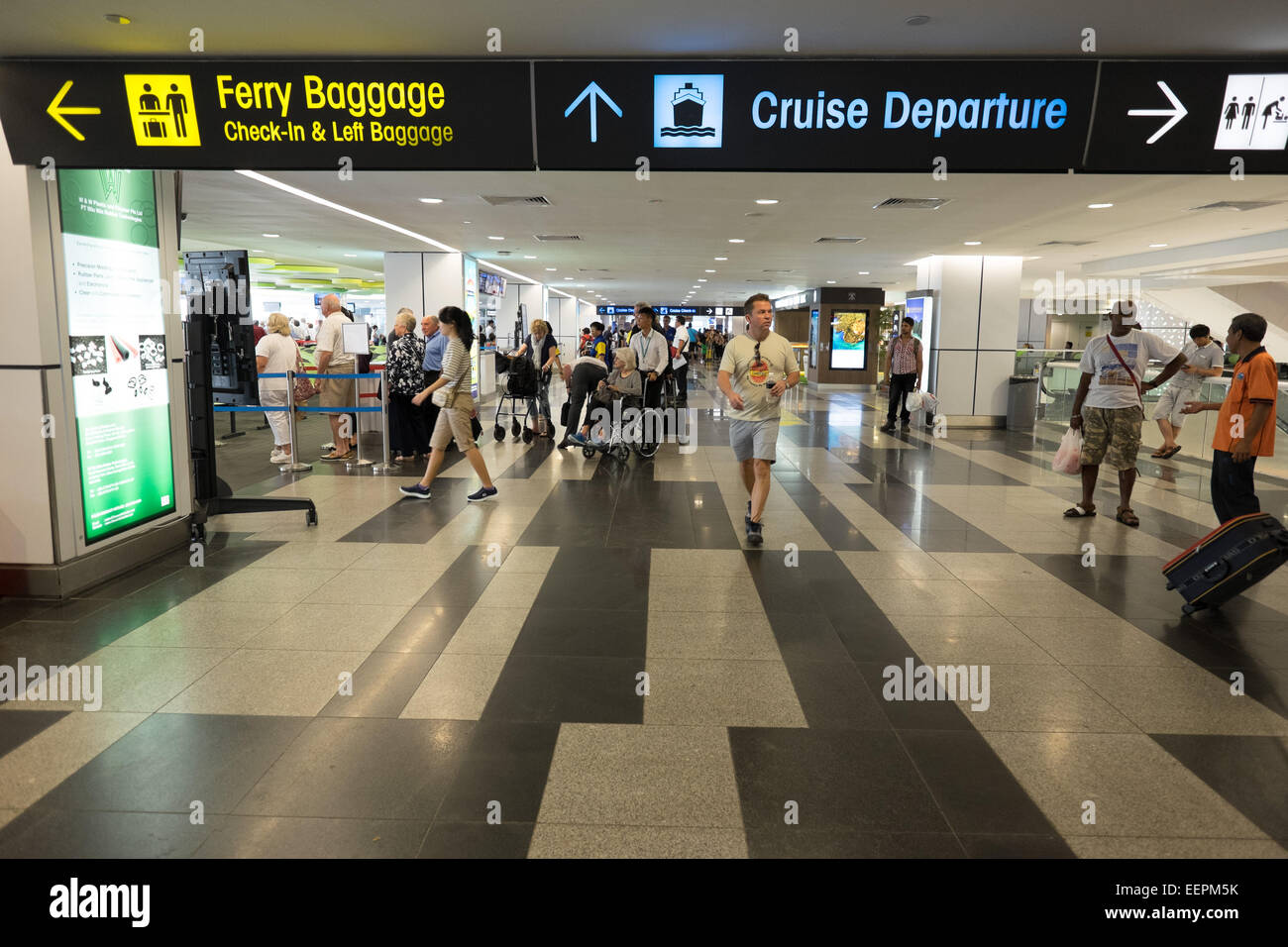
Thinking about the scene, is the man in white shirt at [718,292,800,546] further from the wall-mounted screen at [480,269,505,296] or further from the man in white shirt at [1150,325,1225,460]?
the wall-mounted screen at [480,269,505,296]

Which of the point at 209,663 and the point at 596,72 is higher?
the point at 596,72

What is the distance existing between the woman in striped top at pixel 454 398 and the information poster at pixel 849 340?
1919 centimetres

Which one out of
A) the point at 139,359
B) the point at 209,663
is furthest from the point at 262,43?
the point at 209,663

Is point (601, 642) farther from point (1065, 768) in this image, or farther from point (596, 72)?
point (596, 72)

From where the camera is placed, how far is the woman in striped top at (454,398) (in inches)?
295

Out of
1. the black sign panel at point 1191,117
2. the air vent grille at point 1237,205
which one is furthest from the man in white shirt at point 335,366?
the air vent grille at point 1237,205

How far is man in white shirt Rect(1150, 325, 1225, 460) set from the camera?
9.50m

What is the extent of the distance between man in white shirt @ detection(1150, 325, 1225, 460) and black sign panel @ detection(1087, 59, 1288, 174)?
604 centimetres

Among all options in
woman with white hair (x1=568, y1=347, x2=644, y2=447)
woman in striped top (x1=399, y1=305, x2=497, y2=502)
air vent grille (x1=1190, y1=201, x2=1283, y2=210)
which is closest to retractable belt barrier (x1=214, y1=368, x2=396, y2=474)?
woman in striped top (x1=399, y1=305, x2=497, y2=502)

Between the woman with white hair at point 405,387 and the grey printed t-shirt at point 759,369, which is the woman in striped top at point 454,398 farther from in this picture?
the grey printed t-shirt at point 759,369

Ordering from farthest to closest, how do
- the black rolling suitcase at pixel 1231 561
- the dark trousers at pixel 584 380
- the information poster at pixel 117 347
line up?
the dark trousers at pixel 584 380 < the information poster at pixel 117 347 < the black rolling suitcase at pixel 1231 561
